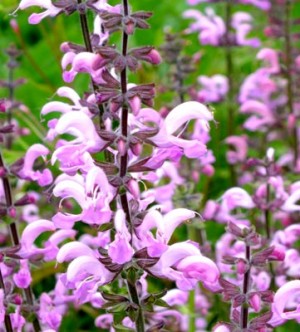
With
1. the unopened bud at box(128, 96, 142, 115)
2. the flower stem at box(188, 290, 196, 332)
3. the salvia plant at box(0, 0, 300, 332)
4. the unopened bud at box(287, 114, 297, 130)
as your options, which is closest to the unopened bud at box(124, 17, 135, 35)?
the salvia plant at box(0, 0, 300, 332)

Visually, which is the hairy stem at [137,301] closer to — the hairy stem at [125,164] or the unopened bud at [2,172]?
the hairy stem at [125,164]

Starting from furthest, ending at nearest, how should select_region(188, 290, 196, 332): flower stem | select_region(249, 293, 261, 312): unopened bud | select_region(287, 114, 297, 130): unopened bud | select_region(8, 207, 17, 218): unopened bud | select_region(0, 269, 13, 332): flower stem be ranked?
select_region(287, 114, 297, 130): unopened bud < select_region(188, 290, 196, 332): flower stem < select_region(8, 207, 17, 218): unopened bud < select_region(0, 269, 13, 332): flower stem < select_region(249, 293, 261, 312): unopened bud

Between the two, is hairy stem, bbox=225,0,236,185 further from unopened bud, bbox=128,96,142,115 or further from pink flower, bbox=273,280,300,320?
unopened bud, bbox=128,96,142,115

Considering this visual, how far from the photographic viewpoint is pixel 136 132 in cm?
153

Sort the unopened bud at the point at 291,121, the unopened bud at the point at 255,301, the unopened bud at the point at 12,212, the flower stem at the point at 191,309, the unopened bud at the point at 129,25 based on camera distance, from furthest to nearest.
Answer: the unopened bud at the point at 291,121 → the flower stem at the point at 191,309 → the unopened bud at the point at 12,212 → the unopened bud at the point at 255,301 → the unopened bud at the point at 129,25

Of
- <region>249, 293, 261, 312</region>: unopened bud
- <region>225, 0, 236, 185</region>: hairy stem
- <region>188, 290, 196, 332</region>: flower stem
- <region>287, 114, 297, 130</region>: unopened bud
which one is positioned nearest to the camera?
<region>249, 293, 261, 312</region>: unopened bud

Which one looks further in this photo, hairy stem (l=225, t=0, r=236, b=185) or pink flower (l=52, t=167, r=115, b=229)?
hairy stem (l=225, t=0, r=236, b=185)

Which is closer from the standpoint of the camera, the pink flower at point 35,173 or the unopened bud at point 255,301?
the unopened bud at point 255,301

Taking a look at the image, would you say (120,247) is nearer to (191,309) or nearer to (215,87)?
(191,309)

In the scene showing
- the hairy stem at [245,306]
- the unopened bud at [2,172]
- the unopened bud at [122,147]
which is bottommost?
the hairy stem at [245,306]

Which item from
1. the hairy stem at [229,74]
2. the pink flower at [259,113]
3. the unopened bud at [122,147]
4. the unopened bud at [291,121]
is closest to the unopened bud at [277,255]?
the unopened bud at [122,147]

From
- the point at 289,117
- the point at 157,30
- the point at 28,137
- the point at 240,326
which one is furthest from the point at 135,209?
the point at 157,30

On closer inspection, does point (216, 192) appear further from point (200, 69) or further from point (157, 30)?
point (157, 30)

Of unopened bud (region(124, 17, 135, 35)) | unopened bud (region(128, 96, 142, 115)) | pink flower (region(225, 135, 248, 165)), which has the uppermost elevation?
unopened bud (region(124, 17, 135, 35))
